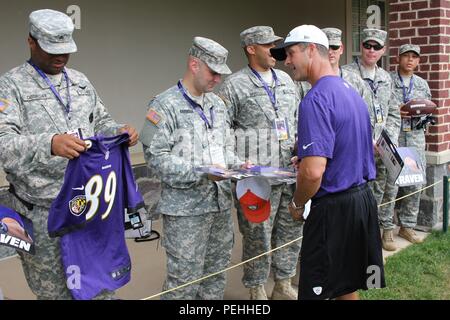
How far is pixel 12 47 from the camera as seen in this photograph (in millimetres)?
5027

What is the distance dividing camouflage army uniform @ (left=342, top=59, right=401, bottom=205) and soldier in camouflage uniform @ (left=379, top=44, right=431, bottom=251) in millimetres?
193

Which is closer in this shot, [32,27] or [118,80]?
[32,27]

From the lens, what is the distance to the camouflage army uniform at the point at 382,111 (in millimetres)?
4852

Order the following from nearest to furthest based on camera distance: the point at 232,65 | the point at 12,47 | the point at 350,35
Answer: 1. the point at 12,47
2. the point at 232,65
3. the point at 350,35

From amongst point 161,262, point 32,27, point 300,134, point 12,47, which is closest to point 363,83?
point 300,134

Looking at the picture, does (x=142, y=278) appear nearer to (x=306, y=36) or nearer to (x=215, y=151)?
(x=215, y=151)

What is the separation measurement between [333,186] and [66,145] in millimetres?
1454

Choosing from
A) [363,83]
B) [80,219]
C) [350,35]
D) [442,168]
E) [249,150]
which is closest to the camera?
[80,219]

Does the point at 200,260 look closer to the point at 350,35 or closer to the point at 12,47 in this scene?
the point at 12,47

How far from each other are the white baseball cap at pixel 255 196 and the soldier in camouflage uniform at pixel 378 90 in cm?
209

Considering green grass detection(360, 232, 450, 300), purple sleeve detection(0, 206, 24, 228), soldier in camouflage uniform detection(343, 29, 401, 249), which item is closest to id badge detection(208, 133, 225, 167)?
purple sleeve detection(0, 206, 24, 228)

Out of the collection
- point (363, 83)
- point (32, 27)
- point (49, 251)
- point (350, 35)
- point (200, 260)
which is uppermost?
point (350, 35)

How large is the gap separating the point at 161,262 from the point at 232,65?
3820mm

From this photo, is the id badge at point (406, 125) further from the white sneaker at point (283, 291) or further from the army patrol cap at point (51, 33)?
the army patrol cap at point (51, 33)
